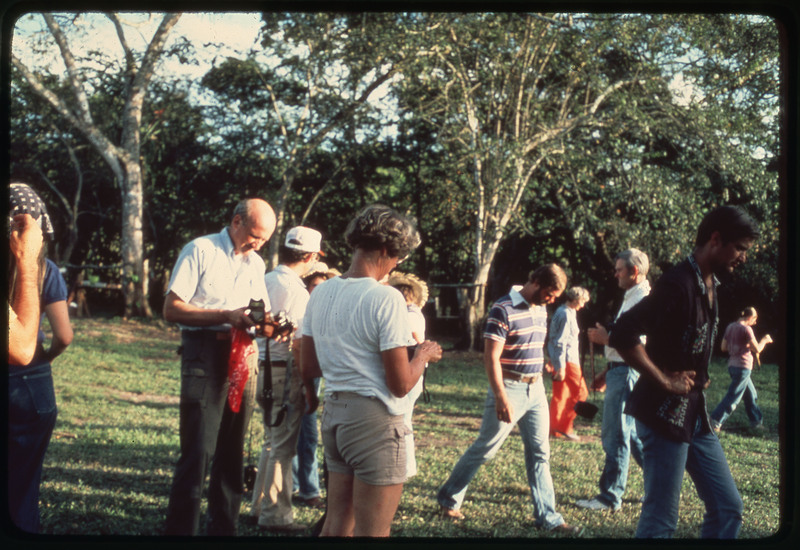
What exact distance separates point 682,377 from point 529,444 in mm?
1706

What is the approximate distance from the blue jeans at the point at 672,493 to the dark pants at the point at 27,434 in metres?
2.44

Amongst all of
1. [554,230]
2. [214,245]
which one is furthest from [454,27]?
[214,245]

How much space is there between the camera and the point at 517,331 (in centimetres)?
461

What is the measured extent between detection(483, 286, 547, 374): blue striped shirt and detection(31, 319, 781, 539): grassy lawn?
1026 millimetres

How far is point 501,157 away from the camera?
14516 mm

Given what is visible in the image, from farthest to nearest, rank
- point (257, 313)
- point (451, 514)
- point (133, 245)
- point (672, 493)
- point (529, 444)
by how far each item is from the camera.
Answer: point (133, 245) < point (451, 514) < point (529, 444) < point (257, 313) < point (672, 493)

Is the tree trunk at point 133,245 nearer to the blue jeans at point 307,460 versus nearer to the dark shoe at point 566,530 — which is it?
the blue jeans at point 307,460

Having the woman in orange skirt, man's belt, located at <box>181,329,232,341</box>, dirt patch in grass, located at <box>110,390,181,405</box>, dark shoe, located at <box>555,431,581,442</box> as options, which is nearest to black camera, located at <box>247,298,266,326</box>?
man's belt, located at <box>181,329,232,341</box>

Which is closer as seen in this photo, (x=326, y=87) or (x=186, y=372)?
(x=186, y=372)

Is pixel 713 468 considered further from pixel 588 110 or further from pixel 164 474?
pixel 588 110

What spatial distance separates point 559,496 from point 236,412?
279 centimetres

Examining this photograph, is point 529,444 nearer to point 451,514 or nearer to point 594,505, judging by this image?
point 451,514

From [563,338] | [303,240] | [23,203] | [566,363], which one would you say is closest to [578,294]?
[563,338]

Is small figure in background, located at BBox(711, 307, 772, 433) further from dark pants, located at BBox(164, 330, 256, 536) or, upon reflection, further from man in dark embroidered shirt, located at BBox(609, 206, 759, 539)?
dark pants, located at BBox(164, 330, 256, 536)
